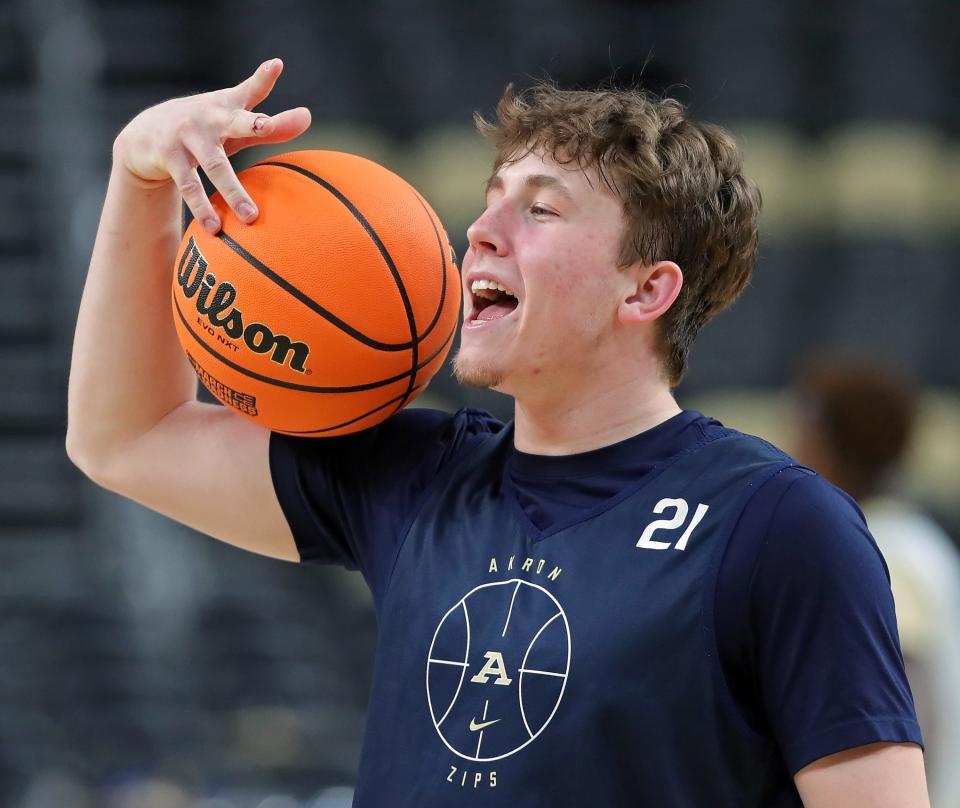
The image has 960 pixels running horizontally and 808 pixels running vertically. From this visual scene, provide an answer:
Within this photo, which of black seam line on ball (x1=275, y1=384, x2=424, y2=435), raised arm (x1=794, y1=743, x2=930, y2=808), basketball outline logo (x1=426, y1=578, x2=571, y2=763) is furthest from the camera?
black seam line on ball (x1=275, y1=384, x2=424, y2=435)

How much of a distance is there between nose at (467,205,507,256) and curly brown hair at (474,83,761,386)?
0.13 m

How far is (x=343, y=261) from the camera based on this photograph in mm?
2008

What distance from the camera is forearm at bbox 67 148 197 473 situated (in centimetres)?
215

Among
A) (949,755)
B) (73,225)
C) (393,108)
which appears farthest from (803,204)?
(949,755)

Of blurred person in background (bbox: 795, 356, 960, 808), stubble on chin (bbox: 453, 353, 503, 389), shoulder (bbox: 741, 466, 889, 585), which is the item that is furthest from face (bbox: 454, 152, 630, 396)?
blurred person in background (bbox: 795, 356, 960, 808)

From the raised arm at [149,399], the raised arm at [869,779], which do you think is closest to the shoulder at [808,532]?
the raised arm at [869,779]

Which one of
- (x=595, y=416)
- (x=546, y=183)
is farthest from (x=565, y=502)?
(x=546, y=183)

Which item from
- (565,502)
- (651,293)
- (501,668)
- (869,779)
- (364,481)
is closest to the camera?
(869,779)

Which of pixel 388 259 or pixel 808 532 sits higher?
pixel 388 259

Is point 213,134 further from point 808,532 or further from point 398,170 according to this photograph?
point 398,170

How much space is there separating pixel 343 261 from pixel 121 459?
539mm

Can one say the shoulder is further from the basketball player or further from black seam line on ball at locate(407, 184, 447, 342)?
black seam line on ball at locate(407, 184, 447, 342)

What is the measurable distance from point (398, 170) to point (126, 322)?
604cm

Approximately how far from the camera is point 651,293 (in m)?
2.01
